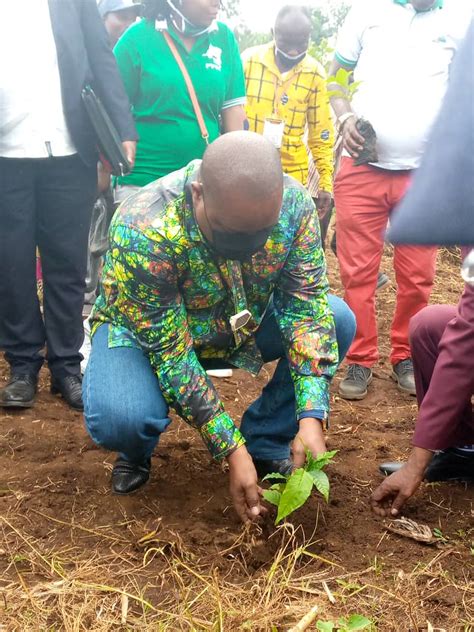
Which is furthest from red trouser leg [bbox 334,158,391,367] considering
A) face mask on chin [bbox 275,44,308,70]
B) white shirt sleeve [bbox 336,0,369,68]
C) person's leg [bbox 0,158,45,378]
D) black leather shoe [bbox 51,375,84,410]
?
person's leg [bbox 0,158,45,378]

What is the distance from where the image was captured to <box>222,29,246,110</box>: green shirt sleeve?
3580 millimetres

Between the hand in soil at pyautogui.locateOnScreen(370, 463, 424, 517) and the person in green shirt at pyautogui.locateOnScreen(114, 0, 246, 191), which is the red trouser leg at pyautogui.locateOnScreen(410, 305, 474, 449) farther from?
the person in green shirt at pyautogui.locateOnScreen(114, 0, 246, 191)

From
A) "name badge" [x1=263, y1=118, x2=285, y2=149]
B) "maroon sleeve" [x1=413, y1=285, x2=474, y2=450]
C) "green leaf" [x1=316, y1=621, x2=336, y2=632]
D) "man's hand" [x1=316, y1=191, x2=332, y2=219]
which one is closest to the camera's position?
"green leaf" [x1=316, y1=621, x2=336, y2=632]

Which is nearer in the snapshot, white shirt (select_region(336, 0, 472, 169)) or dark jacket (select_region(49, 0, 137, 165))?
dark jacket (select_region(49, 0, 137, 165))

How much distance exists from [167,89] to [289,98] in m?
1.47

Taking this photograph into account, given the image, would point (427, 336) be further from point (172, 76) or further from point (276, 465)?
point (172, 76)

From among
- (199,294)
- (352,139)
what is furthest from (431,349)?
(352,139)

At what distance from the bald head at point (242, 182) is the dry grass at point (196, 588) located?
92 centimetres

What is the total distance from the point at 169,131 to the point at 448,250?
4100 millimetres

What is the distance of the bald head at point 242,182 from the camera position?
211 centimetres

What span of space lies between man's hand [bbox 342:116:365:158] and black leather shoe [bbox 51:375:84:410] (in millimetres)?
1659

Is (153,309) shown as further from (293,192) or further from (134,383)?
(293,192)

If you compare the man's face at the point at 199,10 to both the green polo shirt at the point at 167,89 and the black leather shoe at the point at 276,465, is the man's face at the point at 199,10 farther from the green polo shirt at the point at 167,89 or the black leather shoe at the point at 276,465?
the black leather shoe at the point at 276,465

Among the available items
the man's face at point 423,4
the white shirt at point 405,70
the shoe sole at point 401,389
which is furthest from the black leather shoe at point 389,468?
the man's face at point 423,4
